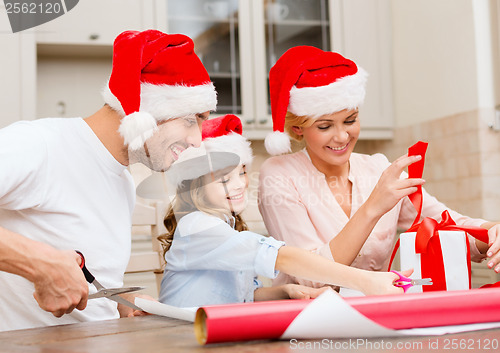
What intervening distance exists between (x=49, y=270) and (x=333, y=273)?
1.37 feet

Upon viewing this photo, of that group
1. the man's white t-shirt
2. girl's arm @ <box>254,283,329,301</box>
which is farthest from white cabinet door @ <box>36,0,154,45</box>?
girl's arm @ <box>254,283,329,301</box>

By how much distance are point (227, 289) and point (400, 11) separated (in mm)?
2057

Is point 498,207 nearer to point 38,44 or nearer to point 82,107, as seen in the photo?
point 82,107

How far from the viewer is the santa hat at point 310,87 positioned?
137cm

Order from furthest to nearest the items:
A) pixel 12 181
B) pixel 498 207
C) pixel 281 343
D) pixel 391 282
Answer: pixel 498 207
pixel 12 181
pixel 391 282
pixel 281 343

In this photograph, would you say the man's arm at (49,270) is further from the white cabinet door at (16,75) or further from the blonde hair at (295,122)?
the white cabinet door at (16,75)

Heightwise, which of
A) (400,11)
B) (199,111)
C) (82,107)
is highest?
(400,11)

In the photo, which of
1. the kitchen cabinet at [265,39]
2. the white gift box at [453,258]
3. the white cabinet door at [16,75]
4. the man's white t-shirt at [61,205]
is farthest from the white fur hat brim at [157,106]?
the kitchen cabinet at [265,39]

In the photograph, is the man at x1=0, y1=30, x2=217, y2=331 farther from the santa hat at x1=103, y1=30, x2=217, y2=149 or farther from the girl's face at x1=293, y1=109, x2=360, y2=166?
the girl's face at x1=293, y1=109, x2=360, y2=166

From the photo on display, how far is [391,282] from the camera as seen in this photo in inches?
30.0

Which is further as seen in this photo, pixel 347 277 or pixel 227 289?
pixel 227 289

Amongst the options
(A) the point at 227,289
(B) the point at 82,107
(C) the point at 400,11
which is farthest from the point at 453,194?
→ (B) the point at 82,107

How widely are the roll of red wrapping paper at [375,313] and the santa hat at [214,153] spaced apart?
0.59m

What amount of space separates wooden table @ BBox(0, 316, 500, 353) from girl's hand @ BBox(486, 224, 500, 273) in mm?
512
